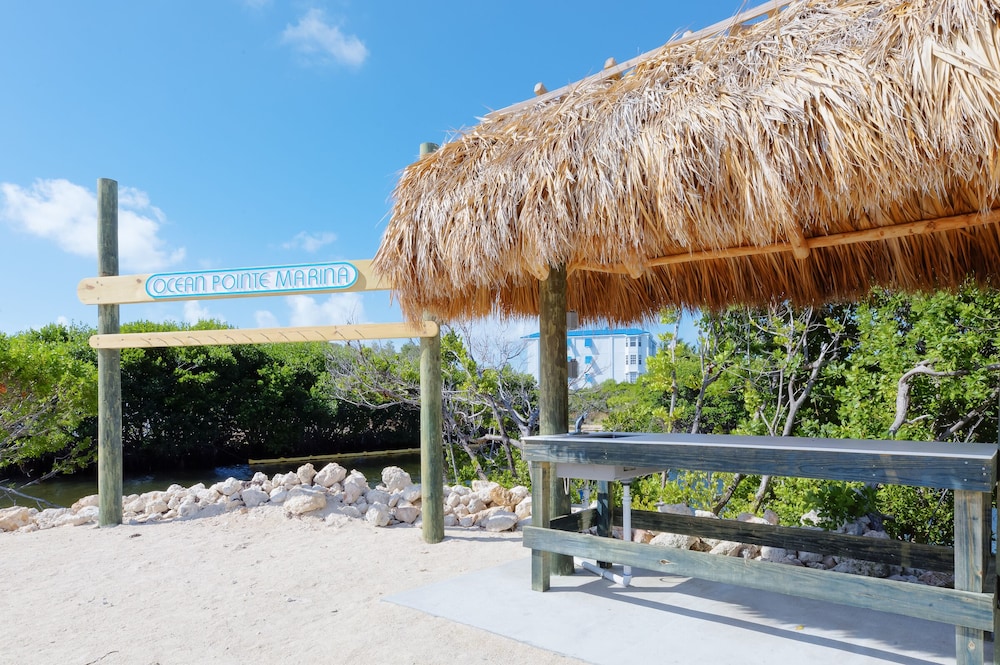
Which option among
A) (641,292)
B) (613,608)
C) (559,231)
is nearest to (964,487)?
(613,608)

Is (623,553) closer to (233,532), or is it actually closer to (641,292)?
(641,292)

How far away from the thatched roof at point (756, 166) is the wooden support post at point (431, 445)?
0.71 metres

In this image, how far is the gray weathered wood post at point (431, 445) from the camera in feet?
15.9

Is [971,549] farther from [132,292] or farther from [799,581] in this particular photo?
[132,292]

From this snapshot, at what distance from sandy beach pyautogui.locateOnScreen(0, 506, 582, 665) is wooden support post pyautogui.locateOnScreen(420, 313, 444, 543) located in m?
0.15

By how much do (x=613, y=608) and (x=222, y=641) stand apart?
5.80ft

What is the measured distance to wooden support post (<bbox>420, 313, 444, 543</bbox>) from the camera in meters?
4.85

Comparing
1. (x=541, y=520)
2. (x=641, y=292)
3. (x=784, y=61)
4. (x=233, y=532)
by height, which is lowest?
(x=233, y=532)

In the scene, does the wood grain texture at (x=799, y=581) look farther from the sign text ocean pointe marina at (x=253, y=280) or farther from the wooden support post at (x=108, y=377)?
the wooden support post at (x=108, y=377)

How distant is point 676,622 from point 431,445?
90.8 inches

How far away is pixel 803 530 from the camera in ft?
10.8

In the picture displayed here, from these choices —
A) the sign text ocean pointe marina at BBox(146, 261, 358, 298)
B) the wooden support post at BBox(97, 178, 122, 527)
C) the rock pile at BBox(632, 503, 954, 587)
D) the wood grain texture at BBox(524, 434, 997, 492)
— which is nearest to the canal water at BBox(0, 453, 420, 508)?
the wooden support post at BBox(97, 178, 122, 527)

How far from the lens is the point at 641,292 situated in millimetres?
4707

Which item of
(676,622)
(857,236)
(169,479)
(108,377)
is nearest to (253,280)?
(108,377)
